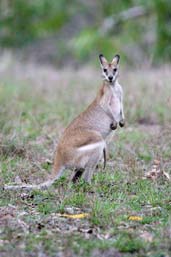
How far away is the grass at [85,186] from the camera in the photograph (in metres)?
6.13

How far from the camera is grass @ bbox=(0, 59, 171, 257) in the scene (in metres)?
6.13

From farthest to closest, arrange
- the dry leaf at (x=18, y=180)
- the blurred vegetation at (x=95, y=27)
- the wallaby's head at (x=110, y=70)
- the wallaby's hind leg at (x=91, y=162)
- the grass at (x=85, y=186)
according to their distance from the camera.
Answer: the blurred vegetation at (x=95, y=27) < the wallaby's head at (x=110, y=70) < the dry leaf at (x=18, y=180) < the wallaby's hind leg at (x=91, y=162) < the grass at (x=85, y=186)

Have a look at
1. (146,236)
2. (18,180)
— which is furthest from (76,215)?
(18,180)

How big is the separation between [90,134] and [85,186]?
527 millimetres

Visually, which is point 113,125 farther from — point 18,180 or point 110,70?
point 18,180

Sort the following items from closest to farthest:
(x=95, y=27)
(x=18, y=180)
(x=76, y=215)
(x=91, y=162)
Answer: (x=76, y=215) → (x=91, y=162) → (x=18, y=180) → (x=95, y=27)

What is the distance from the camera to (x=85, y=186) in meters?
7.68

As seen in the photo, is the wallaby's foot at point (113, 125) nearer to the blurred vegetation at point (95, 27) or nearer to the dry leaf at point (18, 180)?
the dry leaf at point (18, 180)

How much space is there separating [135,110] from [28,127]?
192 cm

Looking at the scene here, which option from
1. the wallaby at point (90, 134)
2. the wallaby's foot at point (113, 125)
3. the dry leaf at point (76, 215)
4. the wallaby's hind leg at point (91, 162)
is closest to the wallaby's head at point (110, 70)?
the wallaby at point (90, 134)

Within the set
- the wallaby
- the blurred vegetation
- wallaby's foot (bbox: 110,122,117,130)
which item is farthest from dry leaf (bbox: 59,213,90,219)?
the blurred vegetation

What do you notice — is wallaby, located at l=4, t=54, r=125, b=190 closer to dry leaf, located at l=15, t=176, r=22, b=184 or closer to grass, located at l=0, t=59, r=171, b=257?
grass, located at l=0, t=59, r=171, b=257

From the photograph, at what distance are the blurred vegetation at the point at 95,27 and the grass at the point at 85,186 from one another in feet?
25.4

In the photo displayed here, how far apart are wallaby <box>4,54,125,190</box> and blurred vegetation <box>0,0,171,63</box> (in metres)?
12.6
